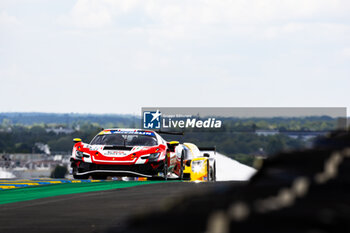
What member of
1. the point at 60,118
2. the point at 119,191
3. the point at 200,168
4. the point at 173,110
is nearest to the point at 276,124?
the point at 173,110

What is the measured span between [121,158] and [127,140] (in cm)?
65

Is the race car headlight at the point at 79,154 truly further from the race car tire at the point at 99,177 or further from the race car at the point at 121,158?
the race car tire at the point at 99,177

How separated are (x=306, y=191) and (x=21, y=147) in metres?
178

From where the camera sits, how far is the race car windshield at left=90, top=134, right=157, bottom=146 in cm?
1662

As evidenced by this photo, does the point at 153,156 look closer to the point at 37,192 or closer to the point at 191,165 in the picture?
the point at 191,165

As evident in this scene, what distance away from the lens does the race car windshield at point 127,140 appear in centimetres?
1662

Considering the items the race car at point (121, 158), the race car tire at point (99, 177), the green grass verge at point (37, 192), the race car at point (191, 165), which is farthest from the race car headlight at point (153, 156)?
the green grass verge at point (37, 192)

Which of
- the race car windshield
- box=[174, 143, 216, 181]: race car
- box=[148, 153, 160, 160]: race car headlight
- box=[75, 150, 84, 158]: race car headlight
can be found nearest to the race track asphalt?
box=[148, 153, 160, 160]: race car headlight

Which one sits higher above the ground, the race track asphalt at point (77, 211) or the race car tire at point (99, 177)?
the race track asphalt at point (77, 211)

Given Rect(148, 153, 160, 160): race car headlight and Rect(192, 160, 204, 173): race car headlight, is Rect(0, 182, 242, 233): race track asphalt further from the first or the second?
Rect(192, 160, 204, 173): race car headlight

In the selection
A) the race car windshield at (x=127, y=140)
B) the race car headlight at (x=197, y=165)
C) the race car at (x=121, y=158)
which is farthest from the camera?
the race car headlight at (x=197, y=165)

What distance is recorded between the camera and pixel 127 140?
1664cm

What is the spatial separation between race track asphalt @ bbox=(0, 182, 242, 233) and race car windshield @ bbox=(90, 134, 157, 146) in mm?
5778

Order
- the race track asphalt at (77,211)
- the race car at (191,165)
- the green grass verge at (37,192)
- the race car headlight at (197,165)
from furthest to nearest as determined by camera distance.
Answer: the race car headlight at (197,165), the race car at (191,165), the green grass verge at (37,192), the race track asphalt at (77,211)
